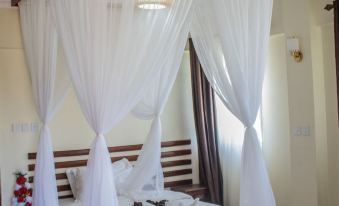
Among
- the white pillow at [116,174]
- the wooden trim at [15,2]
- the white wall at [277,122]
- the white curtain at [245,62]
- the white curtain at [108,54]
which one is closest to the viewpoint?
the white curtain at [108,54]

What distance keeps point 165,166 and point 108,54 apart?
3.16 metres

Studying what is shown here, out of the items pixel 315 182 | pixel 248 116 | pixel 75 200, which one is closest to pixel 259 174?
pixel 248 116

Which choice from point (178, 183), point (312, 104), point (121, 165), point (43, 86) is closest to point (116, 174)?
point (121, 165)

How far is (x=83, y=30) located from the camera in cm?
291

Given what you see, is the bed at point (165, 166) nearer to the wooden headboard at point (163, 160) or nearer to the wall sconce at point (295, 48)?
the wooden headboard at point (163, 160)

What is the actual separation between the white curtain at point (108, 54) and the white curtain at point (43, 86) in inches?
48.9

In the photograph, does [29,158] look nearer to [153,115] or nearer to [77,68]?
[153,115]

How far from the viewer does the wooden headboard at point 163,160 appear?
5199 millimetres

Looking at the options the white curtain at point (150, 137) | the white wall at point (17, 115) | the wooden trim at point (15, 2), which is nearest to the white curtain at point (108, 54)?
the white curtain at point (150, 137)

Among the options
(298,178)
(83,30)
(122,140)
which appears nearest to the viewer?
(83,30)

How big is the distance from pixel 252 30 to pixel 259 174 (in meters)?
1.00

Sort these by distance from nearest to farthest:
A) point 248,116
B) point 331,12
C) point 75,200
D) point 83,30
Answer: point 83,30 < point 248,116 < point 331,12 < point 75,200

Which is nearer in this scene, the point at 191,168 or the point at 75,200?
the point at 75,200

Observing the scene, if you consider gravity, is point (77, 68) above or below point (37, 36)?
below
